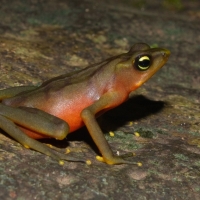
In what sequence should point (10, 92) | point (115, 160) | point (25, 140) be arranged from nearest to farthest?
point (25, 140) → point (115, 160) → point (10, 92)

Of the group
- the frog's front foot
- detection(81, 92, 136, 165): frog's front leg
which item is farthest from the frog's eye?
the frog's front foot

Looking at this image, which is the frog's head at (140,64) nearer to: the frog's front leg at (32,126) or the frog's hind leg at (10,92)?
the frog's front leg at (32,126)

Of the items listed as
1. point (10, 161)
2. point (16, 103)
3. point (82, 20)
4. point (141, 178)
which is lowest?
point (141, 178)

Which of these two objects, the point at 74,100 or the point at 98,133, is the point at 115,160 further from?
the point at 74,100

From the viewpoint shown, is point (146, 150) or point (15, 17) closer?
point (146, 150)

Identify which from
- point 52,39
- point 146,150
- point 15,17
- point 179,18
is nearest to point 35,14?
point 15,17

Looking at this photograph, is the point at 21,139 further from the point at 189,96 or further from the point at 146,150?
the point at 189,96

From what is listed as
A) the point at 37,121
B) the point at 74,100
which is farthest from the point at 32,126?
the point at 74,100
